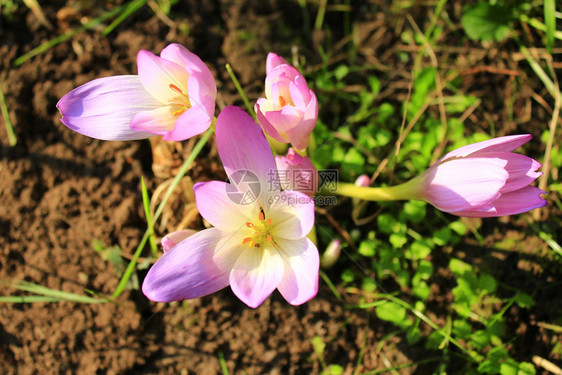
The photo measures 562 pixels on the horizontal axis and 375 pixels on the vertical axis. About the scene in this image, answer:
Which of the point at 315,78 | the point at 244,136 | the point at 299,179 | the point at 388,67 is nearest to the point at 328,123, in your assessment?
the point at 315,78

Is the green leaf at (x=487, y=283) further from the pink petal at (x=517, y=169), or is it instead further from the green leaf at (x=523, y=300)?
the pink petal at (x=517, y=169)

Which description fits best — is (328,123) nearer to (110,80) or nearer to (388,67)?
(388,67)

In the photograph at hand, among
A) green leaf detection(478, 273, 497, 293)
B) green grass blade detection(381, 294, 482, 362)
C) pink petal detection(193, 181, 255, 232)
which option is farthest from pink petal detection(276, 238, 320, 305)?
green leaf detection(478, 273, 497, 293)

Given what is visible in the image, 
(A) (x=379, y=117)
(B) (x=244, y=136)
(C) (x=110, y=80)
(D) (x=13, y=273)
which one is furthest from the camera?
(A) (x=379, y=117)

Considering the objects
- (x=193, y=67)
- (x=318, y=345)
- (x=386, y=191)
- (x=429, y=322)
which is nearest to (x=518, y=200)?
(x=386, y=191)

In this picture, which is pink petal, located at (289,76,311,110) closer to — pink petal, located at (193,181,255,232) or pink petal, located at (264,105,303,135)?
pink petal, located at (264,105,303,135)

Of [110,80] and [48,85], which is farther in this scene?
[48,85]

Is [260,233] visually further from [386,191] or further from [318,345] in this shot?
[318,345]
